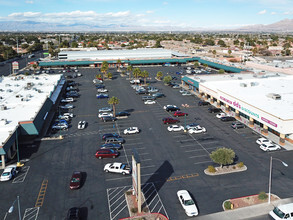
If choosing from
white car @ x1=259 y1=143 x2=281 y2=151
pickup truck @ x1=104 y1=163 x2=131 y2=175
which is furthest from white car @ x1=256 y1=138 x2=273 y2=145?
pickup truck @ x1=104 y1=163 x2=131 y2=175

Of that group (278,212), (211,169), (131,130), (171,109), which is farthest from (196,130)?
(278,212)

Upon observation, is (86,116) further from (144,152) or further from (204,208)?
(204,208)

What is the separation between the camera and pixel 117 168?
103 ft

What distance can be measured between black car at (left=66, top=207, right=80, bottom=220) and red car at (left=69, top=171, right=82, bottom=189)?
4316mm

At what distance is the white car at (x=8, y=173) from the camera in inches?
1177

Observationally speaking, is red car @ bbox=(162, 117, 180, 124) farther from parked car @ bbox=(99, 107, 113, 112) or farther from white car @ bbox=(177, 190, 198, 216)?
white car @ bbox=(177, 190, 198, 216)

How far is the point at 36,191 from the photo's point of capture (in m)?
27.9

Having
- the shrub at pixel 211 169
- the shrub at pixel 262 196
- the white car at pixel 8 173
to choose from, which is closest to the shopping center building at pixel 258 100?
the shrub at pixel 211 169

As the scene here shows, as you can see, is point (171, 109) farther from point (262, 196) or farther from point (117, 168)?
point (262, 196)

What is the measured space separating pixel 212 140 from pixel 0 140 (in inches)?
1170

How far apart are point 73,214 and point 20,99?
114 feet

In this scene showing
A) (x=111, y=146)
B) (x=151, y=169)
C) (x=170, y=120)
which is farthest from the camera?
(x=170, y=120)

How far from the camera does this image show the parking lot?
25.8 meters

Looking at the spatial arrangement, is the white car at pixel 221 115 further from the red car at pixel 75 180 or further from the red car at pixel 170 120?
the red car at pixel 75 180
